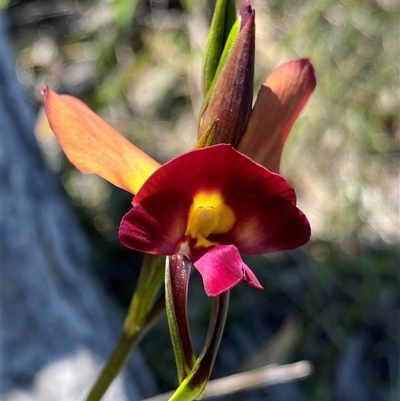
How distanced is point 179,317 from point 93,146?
0.19 m

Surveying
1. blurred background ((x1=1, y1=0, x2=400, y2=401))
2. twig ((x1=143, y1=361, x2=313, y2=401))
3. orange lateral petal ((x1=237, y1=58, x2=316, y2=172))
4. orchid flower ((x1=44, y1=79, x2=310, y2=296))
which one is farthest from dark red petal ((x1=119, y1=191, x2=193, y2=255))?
blurred background ((x1=1, y1=0, x2=400, y2=401))

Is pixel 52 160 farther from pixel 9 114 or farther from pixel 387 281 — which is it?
pixel 387 281

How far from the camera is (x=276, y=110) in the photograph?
75 centimetres

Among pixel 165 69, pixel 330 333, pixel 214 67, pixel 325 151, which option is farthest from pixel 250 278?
pixel 165 69

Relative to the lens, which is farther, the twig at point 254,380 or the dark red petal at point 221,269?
the twig at point 254,380

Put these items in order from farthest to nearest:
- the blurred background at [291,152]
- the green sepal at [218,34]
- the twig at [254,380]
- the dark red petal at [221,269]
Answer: the blurred background at [291,152], the twig at [254,380], the green sepal at [218,34], the dark red petal at [221,269]

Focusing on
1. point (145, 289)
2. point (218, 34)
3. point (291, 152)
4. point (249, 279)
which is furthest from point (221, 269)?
point (291, 152)

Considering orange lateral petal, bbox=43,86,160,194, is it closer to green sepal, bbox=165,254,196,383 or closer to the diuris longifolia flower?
the diuris longifolia flower

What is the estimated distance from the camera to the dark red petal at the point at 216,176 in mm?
618

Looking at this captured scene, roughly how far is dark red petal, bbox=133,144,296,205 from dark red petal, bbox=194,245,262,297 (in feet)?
0.19

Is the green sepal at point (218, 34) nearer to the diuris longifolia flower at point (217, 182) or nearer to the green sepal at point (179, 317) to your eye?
the diuris longifolia flower at point (217, 182)

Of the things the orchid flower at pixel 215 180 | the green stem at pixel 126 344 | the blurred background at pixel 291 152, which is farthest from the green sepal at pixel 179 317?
the blurred background at pixel 291 152

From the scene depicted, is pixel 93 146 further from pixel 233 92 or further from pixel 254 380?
pixel 254 380

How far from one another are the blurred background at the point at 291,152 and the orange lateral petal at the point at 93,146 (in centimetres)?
106
